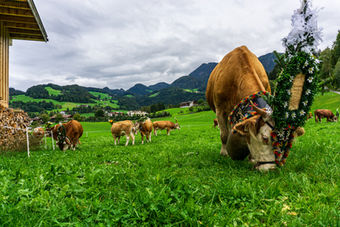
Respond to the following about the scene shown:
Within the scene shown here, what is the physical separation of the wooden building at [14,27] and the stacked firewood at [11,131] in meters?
0.68

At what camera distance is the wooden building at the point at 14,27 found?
815 centimetres

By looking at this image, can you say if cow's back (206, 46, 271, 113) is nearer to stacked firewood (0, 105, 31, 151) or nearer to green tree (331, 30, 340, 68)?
stacked firewood (0, 105, 31, 151)

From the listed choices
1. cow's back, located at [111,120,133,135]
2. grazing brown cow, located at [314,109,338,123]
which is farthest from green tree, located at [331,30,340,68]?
cow's back, located at [111,120,133,135]

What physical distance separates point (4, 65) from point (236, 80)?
11514mm

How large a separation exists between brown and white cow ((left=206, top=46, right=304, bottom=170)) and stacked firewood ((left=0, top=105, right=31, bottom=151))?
320 inches

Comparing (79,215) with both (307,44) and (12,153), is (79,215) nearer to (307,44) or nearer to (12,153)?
(307,44)

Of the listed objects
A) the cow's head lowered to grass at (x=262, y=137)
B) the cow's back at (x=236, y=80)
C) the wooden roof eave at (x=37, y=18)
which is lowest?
the cow's head lowered to grass at (x=262, y=137)

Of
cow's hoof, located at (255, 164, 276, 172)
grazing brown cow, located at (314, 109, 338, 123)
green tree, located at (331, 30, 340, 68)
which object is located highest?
green tree, located at (331, 30, 340, 68)

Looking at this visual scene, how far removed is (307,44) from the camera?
3811mm

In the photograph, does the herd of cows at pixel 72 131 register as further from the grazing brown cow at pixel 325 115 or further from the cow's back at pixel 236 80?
the grazing brown cow at pixel 325 115

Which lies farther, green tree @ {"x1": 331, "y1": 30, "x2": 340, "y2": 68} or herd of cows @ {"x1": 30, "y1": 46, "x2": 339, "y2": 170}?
green tree @ {"x1": 331, "y1": 30, "x2": 340, "y2": 68}

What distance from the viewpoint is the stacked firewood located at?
8.38 m

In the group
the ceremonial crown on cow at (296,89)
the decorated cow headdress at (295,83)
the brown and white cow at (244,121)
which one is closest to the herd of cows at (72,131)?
the brown and white cow at (244,121)

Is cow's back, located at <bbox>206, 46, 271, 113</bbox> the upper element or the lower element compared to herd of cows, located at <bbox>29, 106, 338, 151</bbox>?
upper
